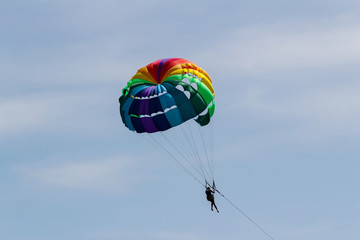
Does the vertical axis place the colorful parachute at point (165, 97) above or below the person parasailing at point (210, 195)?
above

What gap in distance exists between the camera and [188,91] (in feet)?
144

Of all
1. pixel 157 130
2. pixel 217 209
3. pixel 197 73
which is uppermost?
pixel 197 73

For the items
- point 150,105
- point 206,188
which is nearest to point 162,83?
point 150,105

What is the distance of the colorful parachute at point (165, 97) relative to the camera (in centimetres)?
4384

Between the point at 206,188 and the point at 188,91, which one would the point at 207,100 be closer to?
the point at 188,91

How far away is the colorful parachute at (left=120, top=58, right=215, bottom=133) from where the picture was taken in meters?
43.8

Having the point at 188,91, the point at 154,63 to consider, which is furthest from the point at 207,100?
the point at 154,63

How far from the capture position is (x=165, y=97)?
4369cm

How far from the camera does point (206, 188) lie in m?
43.8

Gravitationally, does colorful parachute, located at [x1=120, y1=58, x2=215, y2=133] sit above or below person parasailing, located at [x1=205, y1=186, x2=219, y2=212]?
above

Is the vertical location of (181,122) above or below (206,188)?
above

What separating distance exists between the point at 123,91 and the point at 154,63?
2.67 metres

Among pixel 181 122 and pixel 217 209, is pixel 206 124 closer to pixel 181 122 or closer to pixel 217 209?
pixel 181 122

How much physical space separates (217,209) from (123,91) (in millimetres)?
9611
